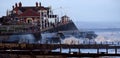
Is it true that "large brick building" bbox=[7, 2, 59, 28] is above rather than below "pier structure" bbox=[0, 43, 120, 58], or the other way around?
above

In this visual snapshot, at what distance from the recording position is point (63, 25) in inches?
2156

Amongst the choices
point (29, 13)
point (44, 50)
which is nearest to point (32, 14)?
point (29, 13)

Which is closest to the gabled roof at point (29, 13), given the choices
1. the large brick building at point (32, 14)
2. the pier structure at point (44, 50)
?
the large brick building at point (32, 14)

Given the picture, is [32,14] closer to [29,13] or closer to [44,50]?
[29,13]

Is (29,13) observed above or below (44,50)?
above

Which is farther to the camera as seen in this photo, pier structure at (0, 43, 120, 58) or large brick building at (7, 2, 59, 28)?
large brick building at (7, 2, 59, 28)

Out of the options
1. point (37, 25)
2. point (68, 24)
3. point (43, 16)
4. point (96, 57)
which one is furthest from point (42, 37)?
point (96, 57)

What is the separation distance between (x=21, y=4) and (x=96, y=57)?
27768 millimetres

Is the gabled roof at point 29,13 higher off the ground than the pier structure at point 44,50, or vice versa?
the gabled roof at point 29,13

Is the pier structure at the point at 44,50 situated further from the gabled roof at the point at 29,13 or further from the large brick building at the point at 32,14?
the gabled roof at the point at 29,13

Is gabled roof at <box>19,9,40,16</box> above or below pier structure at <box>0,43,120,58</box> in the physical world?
above

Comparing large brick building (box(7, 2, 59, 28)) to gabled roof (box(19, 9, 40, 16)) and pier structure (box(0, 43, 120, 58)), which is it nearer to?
gabled roof (box(19, 9, 40, 16))

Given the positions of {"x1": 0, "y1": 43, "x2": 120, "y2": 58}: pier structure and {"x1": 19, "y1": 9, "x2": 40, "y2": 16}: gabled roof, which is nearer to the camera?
{"x1": 0, "y1": 43, "x2": 120, "y2": 58}: pier structure

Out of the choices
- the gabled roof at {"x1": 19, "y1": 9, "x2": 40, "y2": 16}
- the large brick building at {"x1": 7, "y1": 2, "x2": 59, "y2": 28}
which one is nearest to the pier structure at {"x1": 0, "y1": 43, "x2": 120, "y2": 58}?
the large brick building at {"x1": 7, "y1": 2, "x2": 59, "y2": 28}
